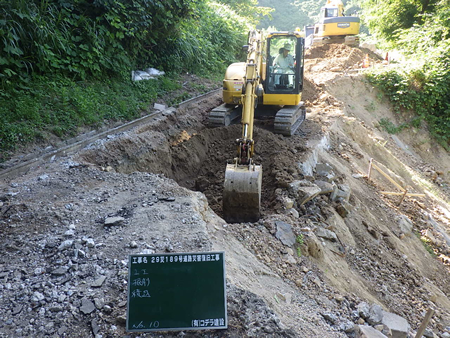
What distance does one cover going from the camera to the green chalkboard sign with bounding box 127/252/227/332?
9.36 feet

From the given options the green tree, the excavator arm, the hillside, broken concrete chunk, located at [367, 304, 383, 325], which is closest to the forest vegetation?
the hillside

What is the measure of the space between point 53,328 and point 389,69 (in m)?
16.2

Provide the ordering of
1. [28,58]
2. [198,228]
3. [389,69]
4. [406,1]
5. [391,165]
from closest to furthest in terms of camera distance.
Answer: [198,228], [28,58], [391,165], [389,69], [406,1]

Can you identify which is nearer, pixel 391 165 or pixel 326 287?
pixel 326 287

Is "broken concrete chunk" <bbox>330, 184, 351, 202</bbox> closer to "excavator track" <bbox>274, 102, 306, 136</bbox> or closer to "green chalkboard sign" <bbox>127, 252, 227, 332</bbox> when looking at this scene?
"excavator track" <bbox>274, 102, 306, 136</bbox>

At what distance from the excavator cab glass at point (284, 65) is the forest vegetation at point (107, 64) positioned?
135 inches

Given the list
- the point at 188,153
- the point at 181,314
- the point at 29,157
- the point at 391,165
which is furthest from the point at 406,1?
the point at 181,314

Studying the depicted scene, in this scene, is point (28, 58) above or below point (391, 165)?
above

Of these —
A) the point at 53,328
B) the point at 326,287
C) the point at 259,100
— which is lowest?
the point at 326,287

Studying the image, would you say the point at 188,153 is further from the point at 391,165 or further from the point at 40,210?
the point at 391,165

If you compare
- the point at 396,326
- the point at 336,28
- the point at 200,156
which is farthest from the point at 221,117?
the point at 336,28

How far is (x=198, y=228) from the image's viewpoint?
432cm

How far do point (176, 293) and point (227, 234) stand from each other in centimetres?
183

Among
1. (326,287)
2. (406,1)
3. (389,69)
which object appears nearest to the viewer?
(326,287)
